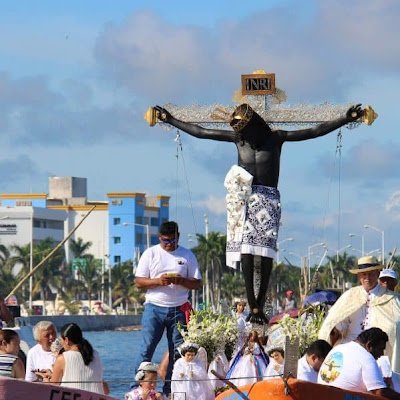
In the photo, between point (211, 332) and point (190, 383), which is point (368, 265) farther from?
point (190, 383)

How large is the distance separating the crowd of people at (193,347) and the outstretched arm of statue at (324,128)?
5.48ft

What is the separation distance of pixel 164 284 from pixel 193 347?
0.78m

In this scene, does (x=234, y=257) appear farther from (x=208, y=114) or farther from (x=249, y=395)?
(x=249, y=395)

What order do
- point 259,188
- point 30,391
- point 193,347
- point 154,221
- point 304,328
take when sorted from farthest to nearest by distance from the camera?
point 154,221, point 259,188, point 304,328, point 193,347, point 30,391

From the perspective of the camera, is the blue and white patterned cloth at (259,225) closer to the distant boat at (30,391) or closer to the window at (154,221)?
the distant boat at (30,391)

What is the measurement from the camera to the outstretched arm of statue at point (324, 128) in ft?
57.4

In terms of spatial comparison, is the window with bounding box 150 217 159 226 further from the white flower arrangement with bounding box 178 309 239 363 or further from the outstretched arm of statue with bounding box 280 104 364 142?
the white flower arrangement with bounding box 178 309 239 363

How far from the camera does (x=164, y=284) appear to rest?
Result: 1677 cm

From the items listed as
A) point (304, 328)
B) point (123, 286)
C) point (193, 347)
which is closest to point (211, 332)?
point (193, 347)

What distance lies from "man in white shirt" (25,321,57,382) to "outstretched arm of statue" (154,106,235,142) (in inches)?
109

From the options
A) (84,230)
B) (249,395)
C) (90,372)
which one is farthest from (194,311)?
(84,230)

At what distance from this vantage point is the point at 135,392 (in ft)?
52.3

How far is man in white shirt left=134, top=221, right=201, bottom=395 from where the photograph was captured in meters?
16.9

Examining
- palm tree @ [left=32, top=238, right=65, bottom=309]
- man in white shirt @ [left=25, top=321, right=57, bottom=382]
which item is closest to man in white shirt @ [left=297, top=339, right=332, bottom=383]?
man in white shirt @ [left=25, top=321, right=57, bottom=382]
